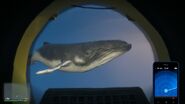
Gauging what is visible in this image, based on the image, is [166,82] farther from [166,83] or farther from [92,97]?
[92,97]

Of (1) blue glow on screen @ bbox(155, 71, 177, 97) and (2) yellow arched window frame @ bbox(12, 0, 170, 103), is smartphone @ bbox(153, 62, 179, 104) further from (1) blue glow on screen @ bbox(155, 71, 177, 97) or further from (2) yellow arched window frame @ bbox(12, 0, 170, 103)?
(2) yellow arched window frame @ bbox(12, 0, 170, 103)

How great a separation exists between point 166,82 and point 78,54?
359 mm

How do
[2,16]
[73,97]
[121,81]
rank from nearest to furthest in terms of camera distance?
[73,97] → [2,16] → [121,81]

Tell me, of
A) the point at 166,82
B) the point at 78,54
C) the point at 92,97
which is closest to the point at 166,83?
the point at 166,82

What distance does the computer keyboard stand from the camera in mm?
1125

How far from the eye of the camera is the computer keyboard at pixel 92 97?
112 centimetres

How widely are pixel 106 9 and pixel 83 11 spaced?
0.28ft

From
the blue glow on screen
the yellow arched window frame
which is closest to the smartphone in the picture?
Result: the blue glow on screen

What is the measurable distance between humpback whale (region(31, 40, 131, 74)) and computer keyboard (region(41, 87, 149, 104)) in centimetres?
18

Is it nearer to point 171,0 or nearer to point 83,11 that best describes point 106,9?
point 83,11

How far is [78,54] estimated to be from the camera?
1.32m

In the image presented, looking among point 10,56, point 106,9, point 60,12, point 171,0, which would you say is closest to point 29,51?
point 10,56

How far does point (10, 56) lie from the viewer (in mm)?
1224

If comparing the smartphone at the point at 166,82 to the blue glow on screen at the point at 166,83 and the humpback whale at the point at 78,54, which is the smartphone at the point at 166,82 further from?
the humpback whale at the point at 78,54
